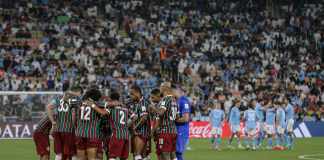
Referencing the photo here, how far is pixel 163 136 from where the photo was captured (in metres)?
20.1

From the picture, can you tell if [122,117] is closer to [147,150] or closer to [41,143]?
[147,150]

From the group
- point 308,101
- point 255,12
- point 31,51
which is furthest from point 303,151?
point 255,12

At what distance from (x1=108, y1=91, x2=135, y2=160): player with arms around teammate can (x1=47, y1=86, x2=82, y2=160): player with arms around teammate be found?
1383 mm

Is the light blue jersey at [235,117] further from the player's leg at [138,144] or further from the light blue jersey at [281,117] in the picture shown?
the player's leg at [138,144]

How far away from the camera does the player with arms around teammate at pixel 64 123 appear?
20328mm

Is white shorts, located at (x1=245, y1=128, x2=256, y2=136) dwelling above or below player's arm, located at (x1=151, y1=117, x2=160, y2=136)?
below

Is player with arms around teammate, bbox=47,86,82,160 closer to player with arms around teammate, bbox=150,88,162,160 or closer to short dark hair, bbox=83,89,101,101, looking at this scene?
short dark hair, bbox=83,89,101,101

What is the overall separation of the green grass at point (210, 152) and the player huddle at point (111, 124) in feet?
23.4

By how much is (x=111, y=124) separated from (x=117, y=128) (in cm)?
20

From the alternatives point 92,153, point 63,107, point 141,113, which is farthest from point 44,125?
point 141,113

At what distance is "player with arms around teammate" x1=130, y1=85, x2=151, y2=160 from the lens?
20.0 metres

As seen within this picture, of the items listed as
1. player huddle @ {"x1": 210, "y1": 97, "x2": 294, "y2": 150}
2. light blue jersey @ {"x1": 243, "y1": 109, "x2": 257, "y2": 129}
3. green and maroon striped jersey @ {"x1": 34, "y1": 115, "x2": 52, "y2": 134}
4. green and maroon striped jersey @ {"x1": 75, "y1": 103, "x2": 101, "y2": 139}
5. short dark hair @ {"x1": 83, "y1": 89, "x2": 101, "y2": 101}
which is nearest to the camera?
short dark hair @ {"x1": 83, "y1": 89, "x2": 101, "y2": 101}

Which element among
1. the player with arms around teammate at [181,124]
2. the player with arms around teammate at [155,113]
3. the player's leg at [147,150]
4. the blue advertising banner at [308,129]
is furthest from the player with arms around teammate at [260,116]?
the player with arms around teammate at [155,113]

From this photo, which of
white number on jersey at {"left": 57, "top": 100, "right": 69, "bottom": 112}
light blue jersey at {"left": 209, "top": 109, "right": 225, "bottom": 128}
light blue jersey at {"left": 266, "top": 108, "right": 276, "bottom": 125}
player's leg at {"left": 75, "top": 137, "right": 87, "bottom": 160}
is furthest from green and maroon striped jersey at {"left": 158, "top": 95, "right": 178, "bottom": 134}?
light blue jersey at {"left": 266, "top": 108, "right": 276, "bottom": 125}
